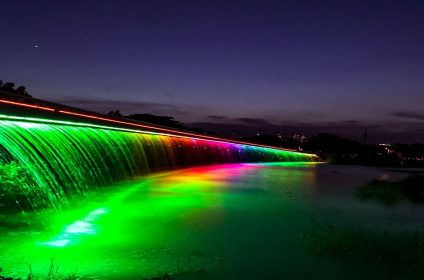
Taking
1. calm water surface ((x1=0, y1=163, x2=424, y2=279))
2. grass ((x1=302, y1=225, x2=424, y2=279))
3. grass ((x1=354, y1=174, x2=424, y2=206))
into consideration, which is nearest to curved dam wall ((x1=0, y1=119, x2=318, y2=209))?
calm water surface ((x1=0, y1=163, x2=424, y2=279))

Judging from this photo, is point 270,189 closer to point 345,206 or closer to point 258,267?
point 345,206

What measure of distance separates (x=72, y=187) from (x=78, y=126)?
6794 millimetres

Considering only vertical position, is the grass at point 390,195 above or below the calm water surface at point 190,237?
above

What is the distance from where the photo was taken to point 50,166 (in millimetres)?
16016

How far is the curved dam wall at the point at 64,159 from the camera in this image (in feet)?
41.4

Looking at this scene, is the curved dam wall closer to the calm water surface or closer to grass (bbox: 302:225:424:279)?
the calm water surface

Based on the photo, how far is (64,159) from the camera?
17.5 metres

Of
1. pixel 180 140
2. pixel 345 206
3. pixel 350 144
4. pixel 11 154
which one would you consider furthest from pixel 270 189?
pixel 350 144

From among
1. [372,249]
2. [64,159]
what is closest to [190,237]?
[372,249]

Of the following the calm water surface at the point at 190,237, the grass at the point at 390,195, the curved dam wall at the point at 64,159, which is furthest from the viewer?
the grass at the point at 390,195

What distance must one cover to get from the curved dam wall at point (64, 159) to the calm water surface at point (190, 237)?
2.40ft

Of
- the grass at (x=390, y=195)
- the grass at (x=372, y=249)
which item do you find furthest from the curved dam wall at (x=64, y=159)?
the grass at (x=390, y=195)

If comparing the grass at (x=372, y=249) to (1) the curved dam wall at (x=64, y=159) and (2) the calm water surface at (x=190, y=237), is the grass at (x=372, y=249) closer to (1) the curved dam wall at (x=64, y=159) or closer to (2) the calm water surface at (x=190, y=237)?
(2) the calm water surface at (x=190, y=237)

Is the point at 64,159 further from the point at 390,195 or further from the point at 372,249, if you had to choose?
the point at 390,195
